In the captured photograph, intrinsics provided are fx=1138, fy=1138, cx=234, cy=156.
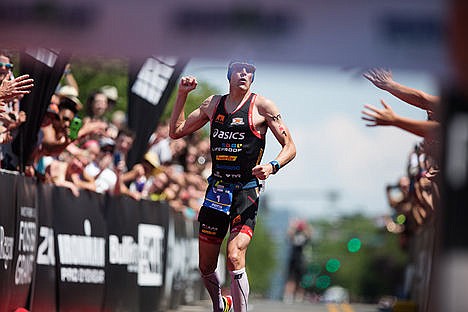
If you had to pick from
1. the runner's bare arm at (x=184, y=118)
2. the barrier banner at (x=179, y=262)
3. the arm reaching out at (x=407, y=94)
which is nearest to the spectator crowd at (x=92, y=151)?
the barrier banner at (x=179, y=262)

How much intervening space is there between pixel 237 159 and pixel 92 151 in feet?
14.6

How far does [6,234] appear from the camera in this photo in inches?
393

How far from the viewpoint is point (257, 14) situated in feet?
12.6

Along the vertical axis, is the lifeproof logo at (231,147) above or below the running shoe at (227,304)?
above

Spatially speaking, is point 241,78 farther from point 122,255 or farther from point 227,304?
point 122,255

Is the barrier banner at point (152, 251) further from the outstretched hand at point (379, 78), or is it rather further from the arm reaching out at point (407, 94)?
the outstretched hand at point (379, 78)

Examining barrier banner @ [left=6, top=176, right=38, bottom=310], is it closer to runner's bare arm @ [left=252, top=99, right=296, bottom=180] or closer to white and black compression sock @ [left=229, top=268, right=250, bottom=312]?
white and black compression sock @ [left=229, top=268, right=250, bottom=312]

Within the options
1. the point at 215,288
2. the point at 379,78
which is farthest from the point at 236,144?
the point at 379,78

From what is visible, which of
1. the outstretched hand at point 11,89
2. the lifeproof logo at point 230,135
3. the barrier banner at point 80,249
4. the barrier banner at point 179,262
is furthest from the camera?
the barrier banner at point 179,262

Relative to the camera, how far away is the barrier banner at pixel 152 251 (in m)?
14.8

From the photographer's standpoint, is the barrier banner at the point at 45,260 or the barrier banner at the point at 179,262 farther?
the barrier banner at the point at 179,262

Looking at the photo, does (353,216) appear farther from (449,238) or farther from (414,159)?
(449,238)

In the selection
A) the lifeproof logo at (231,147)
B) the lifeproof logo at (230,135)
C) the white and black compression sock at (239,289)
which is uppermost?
the lifeproof logo at (230,135)

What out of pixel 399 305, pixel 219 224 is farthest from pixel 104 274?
pixel 399 305
